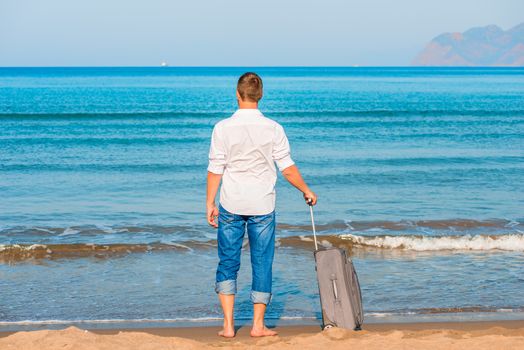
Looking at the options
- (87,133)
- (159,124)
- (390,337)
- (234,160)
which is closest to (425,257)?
(390,337)

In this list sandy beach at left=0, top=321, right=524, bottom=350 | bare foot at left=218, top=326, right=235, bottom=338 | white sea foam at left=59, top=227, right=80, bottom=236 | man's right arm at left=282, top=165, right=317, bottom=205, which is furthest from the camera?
white sea foam at left=59, top=227, right=80, bottom=236

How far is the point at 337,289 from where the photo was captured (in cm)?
518

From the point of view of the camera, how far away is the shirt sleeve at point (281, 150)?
4.91 metres

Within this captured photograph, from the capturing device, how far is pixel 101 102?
38.8 meters

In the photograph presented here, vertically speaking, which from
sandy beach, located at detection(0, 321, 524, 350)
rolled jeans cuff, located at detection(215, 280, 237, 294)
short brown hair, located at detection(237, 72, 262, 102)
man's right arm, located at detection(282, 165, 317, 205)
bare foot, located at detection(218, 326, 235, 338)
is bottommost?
bare foot, located at detection(218, 326, 235, 338)

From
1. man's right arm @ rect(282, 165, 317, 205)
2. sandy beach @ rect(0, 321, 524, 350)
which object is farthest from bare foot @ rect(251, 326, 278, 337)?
man's right arm @ rect(282, 165, 317, 205)

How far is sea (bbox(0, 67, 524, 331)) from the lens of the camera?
6.52m

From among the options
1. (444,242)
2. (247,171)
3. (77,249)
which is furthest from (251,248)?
(444,242)

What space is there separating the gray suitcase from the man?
409 millimetres

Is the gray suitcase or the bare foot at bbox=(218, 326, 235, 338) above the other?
the gray suitcase

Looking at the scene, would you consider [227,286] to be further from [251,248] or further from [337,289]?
[337,289]

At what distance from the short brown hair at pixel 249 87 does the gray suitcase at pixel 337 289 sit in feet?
3.07

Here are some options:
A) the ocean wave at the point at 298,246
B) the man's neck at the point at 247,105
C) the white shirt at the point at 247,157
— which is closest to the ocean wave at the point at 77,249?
the ocean wave at the point at 298,246

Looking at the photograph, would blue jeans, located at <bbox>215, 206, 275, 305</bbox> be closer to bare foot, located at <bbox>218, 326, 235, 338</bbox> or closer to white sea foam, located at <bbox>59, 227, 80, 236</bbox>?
bare foot, located at <bbox>218, 326, 235, 338</bbox>
